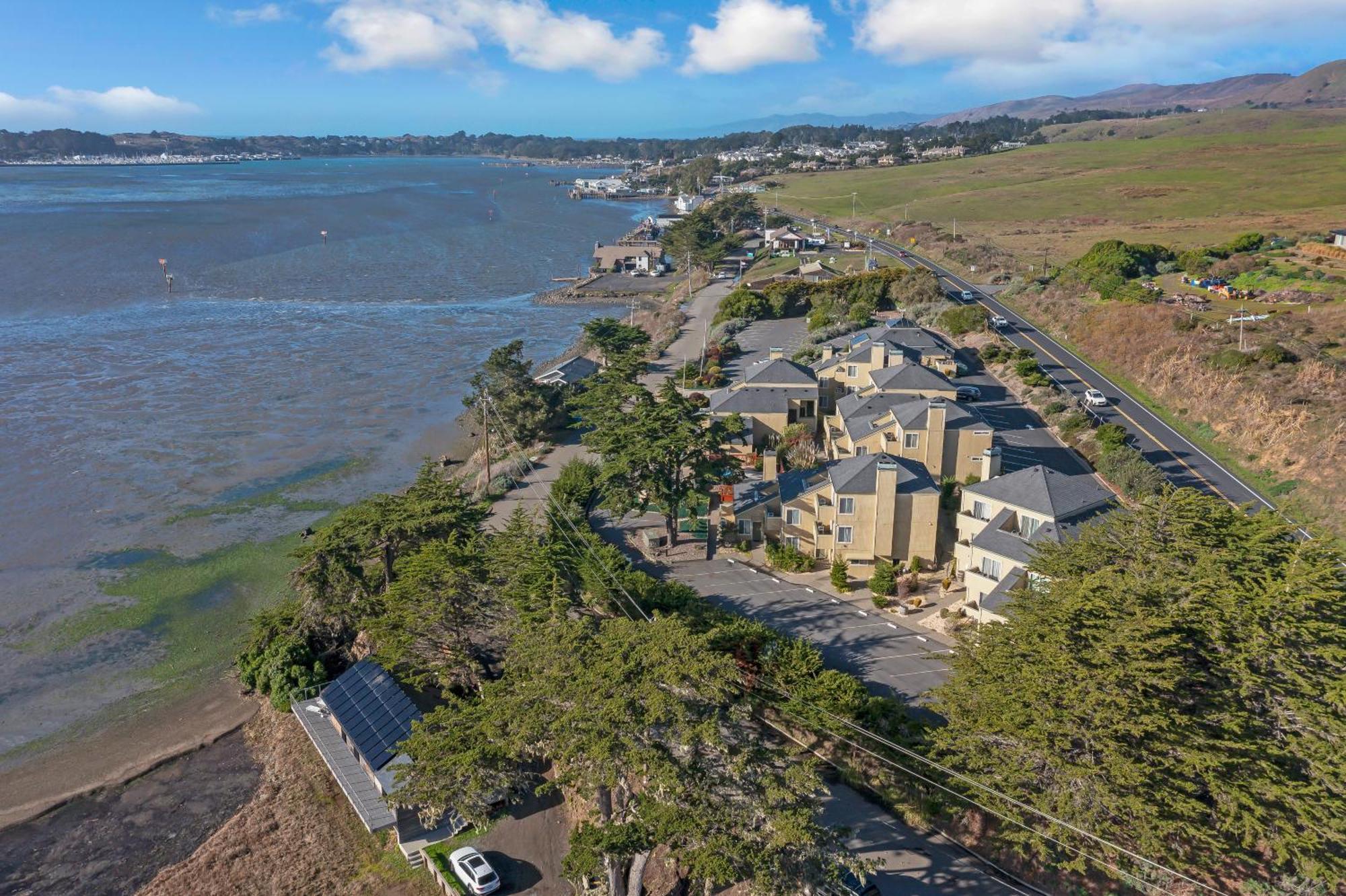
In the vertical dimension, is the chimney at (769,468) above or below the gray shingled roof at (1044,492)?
below

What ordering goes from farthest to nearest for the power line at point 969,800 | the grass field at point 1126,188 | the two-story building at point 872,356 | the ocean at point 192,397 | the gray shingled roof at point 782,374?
the grass field at point 1126,188 → the two-story building at point 872,356 → the gray shingled roof at point 782,374 → the ocean at point 192,397 → the power line at point 969,800

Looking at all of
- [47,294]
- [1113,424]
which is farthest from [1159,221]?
[47,294]

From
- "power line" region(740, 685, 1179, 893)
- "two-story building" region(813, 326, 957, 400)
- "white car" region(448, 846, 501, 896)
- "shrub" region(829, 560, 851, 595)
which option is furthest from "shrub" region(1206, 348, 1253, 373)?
"white car" region(448, 846, 501, 896)

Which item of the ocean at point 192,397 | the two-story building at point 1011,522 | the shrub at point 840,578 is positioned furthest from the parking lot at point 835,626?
the ocean at point 192,397

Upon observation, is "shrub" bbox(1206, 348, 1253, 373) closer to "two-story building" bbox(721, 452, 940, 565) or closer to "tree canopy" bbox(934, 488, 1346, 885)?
"two-story building" bbox(721, 452, 940, 565)

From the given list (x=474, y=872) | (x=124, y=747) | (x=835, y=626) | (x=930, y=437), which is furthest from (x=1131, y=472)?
(x=124, y=747)

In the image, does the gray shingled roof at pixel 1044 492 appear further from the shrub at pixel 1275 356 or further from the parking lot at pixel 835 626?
the shrub at pixel 1275 356
